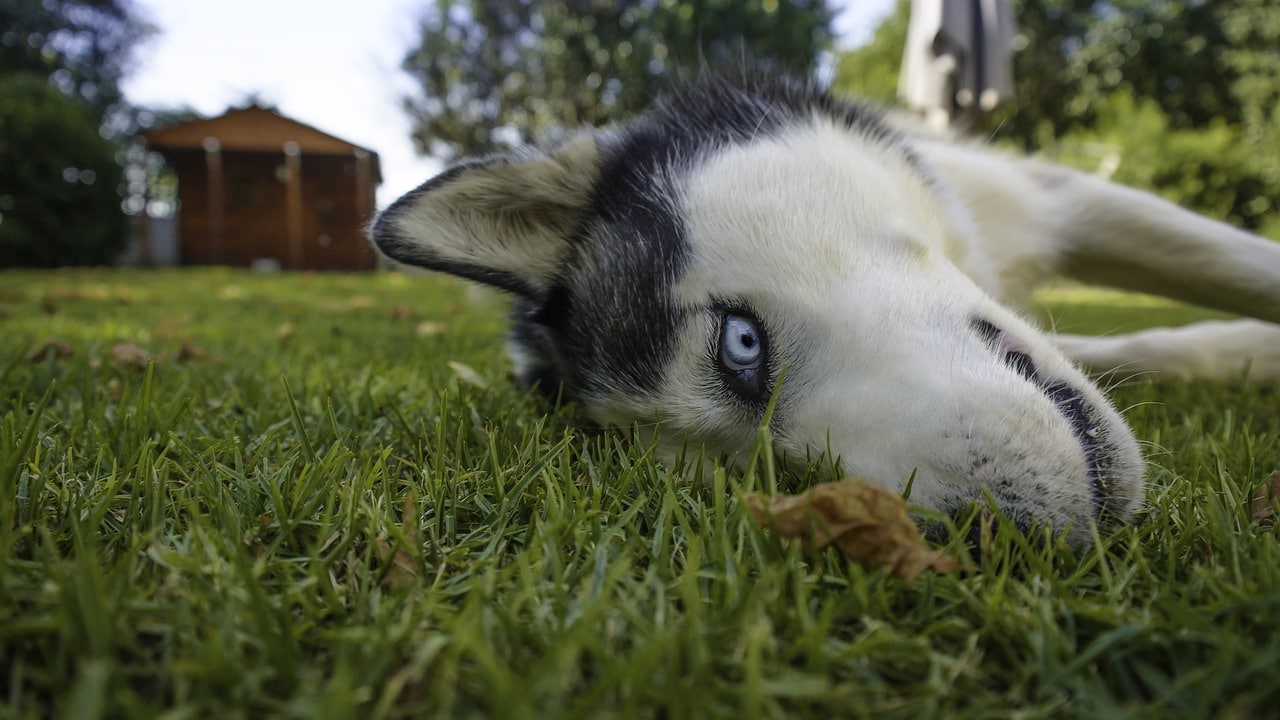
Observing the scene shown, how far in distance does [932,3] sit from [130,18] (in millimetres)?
42114

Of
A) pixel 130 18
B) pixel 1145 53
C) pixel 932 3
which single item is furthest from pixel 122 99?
pixel 1145 53

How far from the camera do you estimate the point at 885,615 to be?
39.8 inches

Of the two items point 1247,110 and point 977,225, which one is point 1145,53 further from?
point 977,225

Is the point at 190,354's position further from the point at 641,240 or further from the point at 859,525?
the point at 859,525

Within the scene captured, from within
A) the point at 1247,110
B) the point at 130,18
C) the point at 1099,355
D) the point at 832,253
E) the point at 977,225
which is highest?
the point at 130,18

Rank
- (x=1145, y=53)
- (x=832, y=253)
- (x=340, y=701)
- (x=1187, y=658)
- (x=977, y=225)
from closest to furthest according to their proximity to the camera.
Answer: (x=340, y=701) → (x=1187, y=658) → (x=832, y=253) → (x=977, y=225) → (x=1145, y=53)

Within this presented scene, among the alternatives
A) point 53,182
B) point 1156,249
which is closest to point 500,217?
point 1156,249

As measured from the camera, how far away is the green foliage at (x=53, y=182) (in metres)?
15.0

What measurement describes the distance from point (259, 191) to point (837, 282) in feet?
66.2

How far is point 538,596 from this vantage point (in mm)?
1040

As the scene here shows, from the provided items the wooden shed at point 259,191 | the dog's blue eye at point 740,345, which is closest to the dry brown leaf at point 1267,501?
the dog's blue eye at point 740,345

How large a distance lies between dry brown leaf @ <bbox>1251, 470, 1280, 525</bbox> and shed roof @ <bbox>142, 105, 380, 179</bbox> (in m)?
18.5

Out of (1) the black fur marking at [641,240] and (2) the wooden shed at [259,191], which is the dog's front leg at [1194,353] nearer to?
(1) the black fur marking at [641,240]

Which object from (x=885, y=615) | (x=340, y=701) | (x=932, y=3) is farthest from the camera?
(x=932, y=3)
